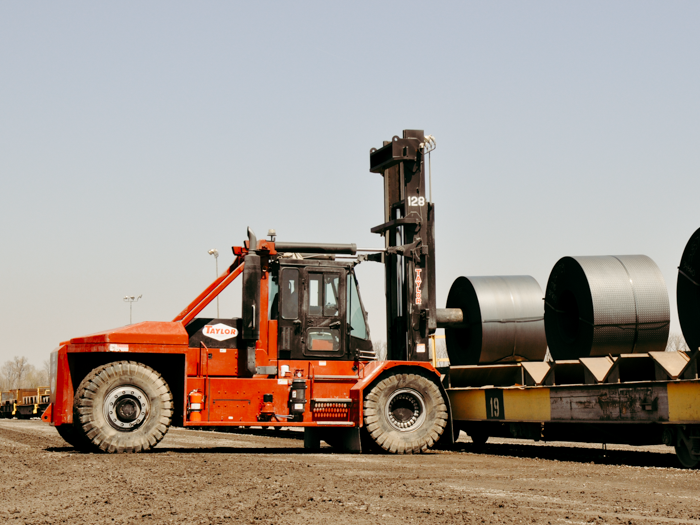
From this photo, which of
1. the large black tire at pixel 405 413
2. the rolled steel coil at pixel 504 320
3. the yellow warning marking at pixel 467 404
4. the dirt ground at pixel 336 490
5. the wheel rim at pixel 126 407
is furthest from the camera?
the rolled steel coil at pixel 504 320

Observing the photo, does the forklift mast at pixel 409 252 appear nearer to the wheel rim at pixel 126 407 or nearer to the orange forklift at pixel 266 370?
the orange forklift at pixel 266 370

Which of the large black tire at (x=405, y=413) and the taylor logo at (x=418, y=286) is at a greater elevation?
the taylor logo at (x=418, y=286)

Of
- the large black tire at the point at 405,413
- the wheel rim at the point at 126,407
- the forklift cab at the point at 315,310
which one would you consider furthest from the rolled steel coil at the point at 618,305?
the wheel rim at the point at 126,407

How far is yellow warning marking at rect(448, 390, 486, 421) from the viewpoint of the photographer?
12.6 m

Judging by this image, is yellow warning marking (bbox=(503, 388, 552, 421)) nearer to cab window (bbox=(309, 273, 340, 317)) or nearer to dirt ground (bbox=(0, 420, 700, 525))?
dirt ground (bbox=(0, 420, 700, 525))

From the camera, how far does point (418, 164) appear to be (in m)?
13.4

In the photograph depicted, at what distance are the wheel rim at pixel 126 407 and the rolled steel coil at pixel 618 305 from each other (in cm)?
566

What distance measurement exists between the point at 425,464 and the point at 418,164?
4.98 metres

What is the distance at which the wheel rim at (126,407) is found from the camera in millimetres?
11164

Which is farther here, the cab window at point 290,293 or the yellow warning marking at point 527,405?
the cab window at point 290,293

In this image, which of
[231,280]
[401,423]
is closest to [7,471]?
[231,280]

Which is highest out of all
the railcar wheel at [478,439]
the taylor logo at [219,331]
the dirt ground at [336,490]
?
the taylor logo at [219,331]

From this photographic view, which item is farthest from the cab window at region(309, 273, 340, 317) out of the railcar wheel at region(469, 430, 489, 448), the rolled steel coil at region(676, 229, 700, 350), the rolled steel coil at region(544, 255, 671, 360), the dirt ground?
the rolled steel coil at region(676, 229, 700, 350)

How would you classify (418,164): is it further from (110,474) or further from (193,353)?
(110,474)
